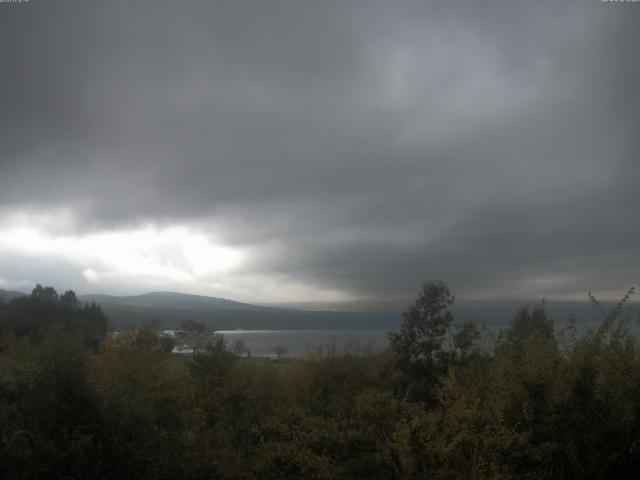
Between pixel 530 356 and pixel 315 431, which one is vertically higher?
pixel 530 356

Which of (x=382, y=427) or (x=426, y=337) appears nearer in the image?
(x=382, y=427)

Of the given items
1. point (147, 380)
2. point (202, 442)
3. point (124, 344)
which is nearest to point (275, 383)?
point (147, 380)

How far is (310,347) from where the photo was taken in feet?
81.2

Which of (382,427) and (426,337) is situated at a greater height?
(426,337)

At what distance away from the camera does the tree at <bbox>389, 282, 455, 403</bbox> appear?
20.6 meters

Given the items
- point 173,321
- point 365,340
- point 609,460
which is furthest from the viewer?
point 173,321

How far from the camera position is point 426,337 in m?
20.8

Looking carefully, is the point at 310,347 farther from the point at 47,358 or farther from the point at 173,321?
the point at 173,321

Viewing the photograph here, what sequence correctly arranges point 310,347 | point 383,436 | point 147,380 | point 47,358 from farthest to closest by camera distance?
point 310,347
point 147,380
point 383,436
point 47,358

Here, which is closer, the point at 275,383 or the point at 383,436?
the point at 383,436

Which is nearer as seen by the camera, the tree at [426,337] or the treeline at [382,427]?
the treeline at [382,427]

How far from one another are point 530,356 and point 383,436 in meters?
4.72

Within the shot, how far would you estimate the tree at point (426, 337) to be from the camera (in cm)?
2062

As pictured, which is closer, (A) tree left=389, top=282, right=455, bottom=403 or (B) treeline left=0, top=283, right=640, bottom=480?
(B) treeline left=0, top=283, right=640, bottom=480
